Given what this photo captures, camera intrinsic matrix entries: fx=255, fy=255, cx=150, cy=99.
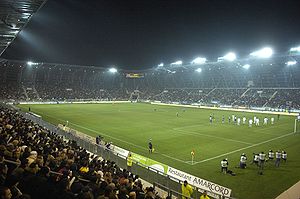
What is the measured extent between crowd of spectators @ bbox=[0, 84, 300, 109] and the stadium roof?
61.3 m

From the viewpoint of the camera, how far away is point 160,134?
3206cm

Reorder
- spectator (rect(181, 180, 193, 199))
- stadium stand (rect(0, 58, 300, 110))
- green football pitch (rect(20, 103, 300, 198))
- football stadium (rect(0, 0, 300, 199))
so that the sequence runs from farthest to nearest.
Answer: stadium stand (rect(0, 58, 300, 110))
green football pitch (rect(20, 103, 300, 198))
spectator (rect(181, 180, 193, 199))
football stadium (rect(0, 0, 300, 199))

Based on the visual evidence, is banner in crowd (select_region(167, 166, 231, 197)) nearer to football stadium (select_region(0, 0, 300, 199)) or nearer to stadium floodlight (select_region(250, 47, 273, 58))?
football stadium (select_region(0, 0, 300, 199))

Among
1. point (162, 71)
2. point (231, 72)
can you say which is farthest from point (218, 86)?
point (162, 71)

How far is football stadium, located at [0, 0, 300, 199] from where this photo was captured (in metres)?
8.38

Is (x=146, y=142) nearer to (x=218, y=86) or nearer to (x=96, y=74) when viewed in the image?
(x=218, y=86)

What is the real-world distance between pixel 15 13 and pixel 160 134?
21.4 metres

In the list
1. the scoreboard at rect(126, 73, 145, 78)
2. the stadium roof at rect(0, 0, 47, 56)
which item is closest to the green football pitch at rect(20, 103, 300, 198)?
Answer: the stadium roof at rect(0, 0, 47, 56)

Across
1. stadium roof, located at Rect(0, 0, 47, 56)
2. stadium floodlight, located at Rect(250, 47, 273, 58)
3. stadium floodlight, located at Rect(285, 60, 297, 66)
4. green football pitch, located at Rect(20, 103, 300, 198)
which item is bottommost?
green football pitch, located at Rect(20, 103, 300, 198)

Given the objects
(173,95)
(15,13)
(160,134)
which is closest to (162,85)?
(173,95)

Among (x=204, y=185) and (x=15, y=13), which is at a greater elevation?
(x=15, y=13)

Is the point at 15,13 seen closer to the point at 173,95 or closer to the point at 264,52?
the point at 264,52

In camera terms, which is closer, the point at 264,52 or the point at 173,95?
the point at 264,52

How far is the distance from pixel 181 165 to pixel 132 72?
4504 inches
